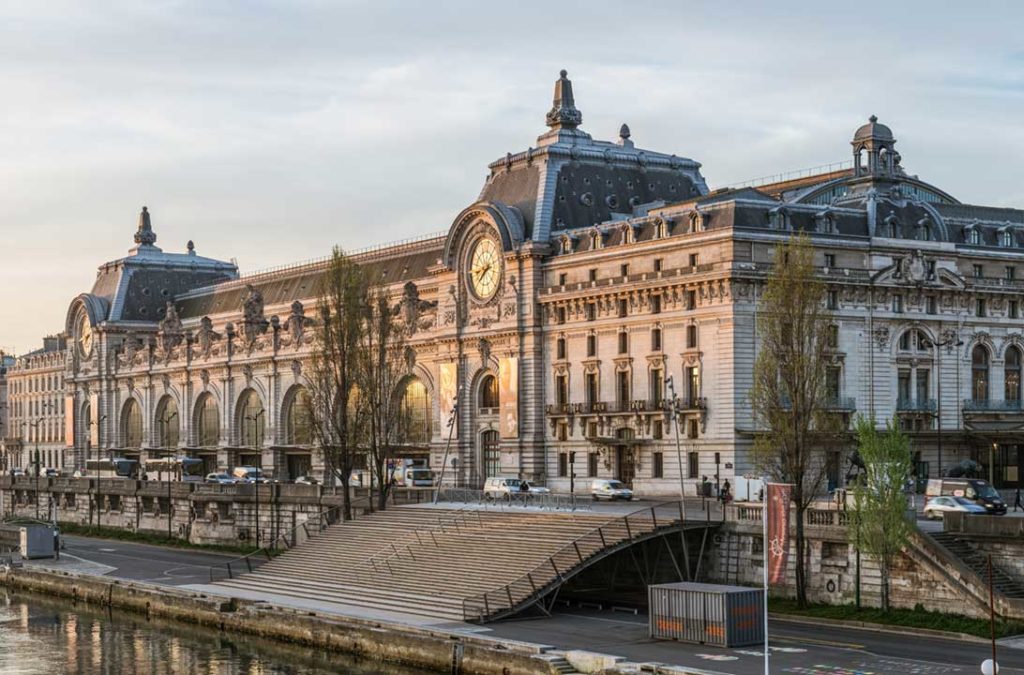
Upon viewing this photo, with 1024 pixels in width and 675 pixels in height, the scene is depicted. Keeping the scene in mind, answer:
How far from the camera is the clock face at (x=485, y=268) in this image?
122 metres

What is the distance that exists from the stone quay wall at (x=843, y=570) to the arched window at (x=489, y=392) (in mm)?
47190

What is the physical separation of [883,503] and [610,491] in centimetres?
3480

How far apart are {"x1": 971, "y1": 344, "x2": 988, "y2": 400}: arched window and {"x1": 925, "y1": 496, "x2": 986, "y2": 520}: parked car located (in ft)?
108

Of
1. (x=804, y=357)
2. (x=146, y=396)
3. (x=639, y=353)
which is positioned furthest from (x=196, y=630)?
(x=146, y=396)

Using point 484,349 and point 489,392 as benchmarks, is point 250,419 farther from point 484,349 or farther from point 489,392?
point 484,349

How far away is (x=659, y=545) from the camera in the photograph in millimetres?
76625

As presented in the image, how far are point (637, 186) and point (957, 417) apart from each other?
32.6 meters

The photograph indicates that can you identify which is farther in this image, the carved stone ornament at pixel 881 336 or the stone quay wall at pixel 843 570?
the carved stone ornament at pixel 881 336

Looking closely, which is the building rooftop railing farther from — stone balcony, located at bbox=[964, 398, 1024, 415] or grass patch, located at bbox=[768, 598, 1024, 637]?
grass patch, located at bbox=[768, 598, 1024, 637]

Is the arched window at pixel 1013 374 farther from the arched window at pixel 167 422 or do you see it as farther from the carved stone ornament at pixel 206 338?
the arched window at pixel 167 422

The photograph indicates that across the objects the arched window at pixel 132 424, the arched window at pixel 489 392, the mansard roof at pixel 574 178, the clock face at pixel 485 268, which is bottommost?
the arched window at pixel 132 424

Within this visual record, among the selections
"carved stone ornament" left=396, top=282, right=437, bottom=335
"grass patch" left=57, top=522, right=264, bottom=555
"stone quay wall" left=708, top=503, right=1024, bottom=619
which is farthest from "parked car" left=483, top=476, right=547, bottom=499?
"carved stone ornament" left=396, top=282, right=437, bottom=335

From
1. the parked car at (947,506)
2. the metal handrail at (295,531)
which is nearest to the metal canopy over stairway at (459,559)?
the metal handrail at (295,531)

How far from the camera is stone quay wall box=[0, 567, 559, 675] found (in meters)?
61.5
